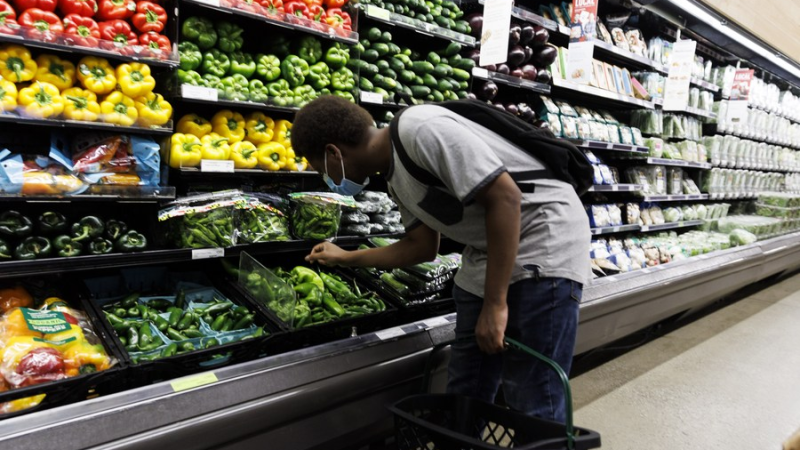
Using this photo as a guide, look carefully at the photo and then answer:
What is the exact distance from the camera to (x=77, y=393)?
5.09 ft

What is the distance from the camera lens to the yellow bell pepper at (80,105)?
74.9 inches

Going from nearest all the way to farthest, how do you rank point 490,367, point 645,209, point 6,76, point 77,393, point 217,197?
point 77,393, point 6,76, point 490,367, point 217,197, point 645,209

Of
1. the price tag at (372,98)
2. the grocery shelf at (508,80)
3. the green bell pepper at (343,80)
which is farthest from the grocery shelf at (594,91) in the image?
the green bell pepper at (343,80)

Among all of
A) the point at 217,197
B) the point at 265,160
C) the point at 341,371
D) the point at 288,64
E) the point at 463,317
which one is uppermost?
the point at 288,64

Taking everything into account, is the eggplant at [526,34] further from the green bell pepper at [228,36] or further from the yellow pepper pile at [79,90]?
the yellow pepper pile at [79,90]

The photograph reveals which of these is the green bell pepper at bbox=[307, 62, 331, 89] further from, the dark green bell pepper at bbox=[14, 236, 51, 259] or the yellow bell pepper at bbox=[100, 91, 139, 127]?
the dark green bell pepper at bbox=[14, 236, 51, 259]

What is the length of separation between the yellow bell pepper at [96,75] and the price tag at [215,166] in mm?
445

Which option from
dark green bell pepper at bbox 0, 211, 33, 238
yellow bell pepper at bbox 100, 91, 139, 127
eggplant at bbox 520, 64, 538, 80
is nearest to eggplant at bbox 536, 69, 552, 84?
eggplant at bbox 520, 64, 538, 80

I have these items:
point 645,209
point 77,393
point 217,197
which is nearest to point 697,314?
point 645,209

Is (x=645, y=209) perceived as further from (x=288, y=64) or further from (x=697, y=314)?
(x=288, y=64)

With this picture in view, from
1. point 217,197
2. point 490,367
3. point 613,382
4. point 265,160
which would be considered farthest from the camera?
point 613,382

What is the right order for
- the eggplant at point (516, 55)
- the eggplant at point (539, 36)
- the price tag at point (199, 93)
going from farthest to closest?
the eggplant at point (539, 36), the eggplant at point (516, 55), the price tag at point (199, 93)

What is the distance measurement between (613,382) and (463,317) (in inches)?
82.3

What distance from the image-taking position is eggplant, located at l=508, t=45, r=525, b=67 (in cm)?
363
